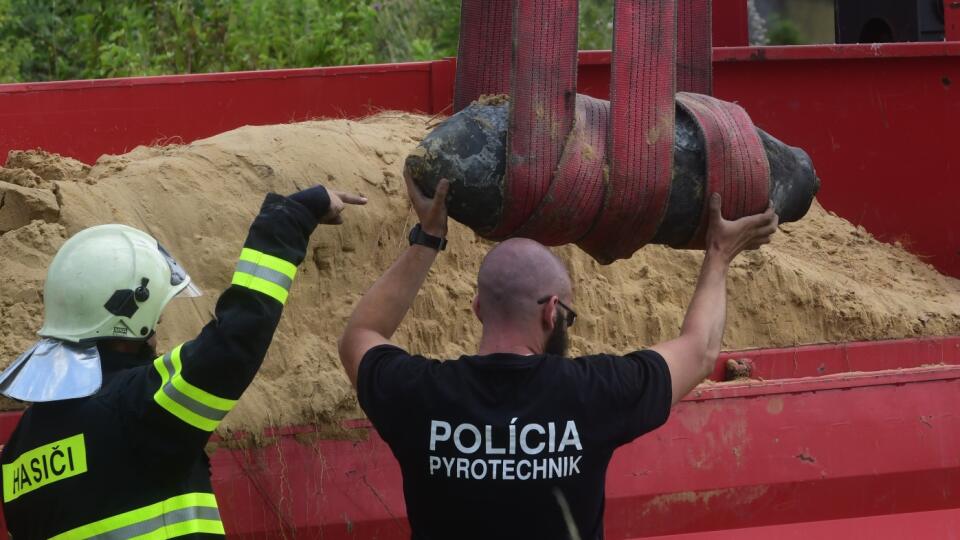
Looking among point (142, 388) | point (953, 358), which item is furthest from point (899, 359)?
point (142, 388)

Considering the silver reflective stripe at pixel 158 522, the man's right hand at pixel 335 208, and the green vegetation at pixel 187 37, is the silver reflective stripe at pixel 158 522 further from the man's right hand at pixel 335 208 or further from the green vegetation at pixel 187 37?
the green vegetation at pixel 187 37

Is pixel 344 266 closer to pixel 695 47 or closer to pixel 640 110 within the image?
pixel 695 47

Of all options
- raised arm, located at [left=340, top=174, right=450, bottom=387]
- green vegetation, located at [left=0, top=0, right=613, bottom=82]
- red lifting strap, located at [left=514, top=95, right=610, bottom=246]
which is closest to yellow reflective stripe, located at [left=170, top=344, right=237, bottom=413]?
raised arm, located at [left=340, top=174, right=450, bottom=387]

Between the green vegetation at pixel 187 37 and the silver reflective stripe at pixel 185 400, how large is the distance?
19.4 feet

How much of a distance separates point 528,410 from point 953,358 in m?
2.73

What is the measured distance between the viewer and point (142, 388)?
2.51m

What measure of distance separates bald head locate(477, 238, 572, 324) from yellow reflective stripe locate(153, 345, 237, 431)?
1.79 ft

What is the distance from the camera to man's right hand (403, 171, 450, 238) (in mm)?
2684

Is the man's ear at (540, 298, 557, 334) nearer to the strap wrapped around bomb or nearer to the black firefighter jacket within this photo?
the strap wrapped around bomb

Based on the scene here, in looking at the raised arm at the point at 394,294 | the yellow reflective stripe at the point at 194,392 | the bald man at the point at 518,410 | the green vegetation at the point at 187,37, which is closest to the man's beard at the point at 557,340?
the bald man at the point at 518,410

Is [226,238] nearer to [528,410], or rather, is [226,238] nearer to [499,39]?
[499,39]

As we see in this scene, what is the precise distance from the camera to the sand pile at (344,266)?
3.75m

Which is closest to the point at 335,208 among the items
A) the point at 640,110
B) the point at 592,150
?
the point at 592,150

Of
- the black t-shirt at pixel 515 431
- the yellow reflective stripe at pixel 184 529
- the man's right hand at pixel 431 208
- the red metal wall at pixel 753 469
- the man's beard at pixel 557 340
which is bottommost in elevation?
the red metal wall at pixel 753 469
